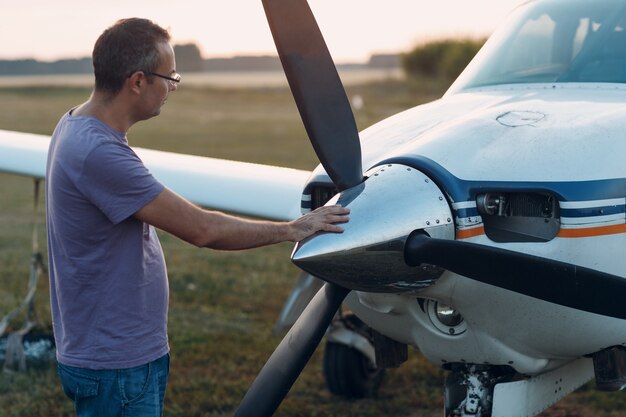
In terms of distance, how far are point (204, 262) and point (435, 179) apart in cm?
745

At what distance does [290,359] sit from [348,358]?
7.10ft

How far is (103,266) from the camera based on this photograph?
3203 millimetres

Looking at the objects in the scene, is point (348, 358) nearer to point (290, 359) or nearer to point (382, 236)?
point (290, 359)

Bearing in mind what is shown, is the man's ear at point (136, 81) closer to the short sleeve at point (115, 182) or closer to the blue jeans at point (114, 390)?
the short sleeve at point (115, 182)

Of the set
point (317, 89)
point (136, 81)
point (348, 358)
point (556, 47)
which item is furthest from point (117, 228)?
point (348, 358)

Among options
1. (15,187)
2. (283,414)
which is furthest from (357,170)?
(15,187)

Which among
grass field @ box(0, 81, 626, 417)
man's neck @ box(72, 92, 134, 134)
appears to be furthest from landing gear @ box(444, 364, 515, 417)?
grass field @ box(0, 81, 626, 417)

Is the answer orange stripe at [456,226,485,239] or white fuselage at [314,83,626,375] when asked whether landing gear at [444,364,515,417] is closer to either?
white fuselage at [314,83,626,375]

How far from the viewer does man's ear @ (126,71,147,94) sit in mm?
3178

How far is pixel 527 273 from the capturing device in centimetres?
322

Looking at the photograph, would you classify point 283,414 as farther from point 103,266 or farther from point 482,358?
point 103,266

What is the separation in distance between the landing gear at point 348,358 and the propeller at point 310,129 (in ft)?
6.81

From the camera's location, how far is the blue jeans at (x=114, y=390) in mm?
3227

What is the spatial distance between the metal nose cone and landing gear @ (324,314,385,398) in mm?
2523
